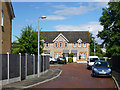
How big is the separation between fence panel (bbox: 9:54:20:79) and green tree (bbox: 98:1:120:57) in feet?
85.2

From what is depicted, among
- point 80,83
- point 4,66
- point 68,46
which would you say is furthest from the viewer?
point 68,46

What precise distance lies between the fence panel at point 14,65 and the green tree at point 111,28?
2597 centimetres

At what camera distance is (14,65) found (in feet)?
51.1

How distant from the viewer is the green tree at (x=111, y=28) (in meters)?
39.8

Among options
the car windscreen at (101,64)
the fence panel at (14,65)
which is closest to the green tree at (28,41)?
the car windscreen at (101,64)

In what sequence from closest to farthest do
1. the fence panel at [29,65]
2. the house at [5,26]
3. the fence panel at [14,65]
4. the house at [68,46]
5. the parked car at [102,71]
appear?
1. the fence panel at [14,65]
2. the fence panel at [29,65]
3. the parked car at [102,71]
4. the house at [5,26]
5. the house at [68,46]

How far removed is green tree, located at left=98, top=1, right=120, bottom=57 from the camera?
39.8 m

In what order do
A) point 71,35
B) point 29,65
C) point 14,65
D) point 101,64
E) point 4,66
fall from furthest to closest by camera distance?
1. point 71,35
2. point 101,64
3. point 29,65
4. point 14,65
5. point 4,66

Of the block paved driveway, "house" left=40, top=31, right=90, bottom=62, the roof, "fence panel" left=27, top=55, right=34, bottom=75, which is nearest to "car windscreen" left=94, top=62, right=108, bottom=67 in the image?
the block paved driveway

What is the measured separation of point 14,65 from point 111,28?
3017cm

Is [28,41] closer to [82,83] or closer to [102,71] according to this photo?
[102,71]

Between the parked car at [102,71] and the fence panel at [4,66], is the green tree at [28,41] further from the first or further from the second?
the fence panel at [4,66]

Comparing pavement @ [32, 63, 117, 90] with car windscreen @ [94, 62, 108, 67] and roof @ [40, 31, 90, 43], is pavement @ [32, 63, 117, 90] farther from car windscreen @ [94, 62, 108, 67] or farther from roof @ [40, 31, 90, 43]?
roof @ [40, 31, 90, 43]

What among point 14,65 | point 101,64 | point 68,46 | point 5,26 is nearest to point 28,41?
point 5,26
